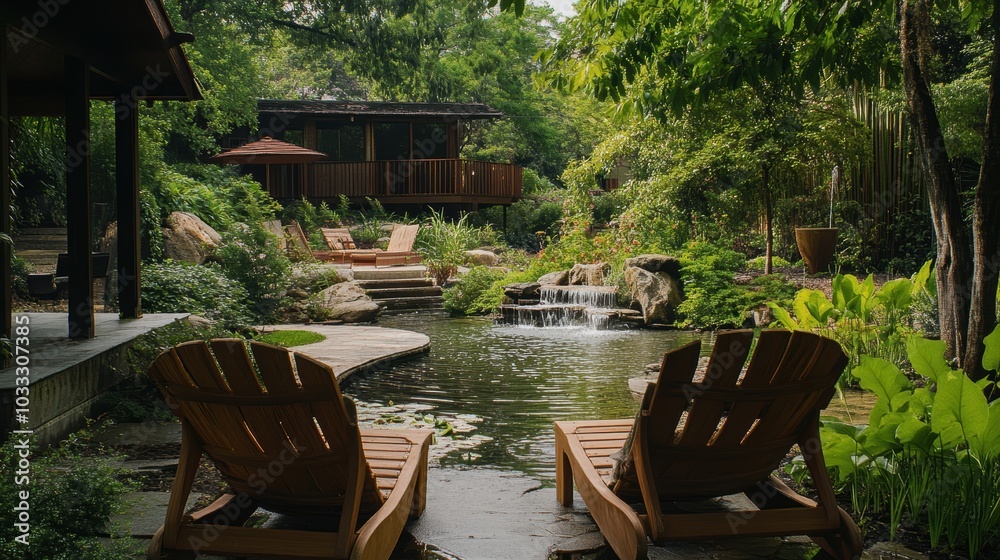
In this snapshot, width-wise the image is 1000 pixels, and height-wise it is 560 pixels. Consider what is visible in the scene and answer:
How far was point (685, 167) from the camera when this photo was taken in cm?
1319

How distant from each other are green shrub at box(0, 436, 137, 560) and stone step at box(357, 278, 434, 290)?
40.9ft

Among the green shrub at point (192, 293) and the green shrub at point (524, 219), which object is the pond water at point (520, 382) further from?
the green shrub at point (524, 219)

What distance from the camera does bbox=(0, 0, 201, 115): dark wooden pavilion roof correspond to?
551cm

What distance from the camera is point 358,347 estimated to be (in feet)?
30.0

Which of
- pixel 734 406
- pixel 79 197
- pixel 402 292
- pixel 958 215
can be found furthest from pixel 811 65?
pixel 402 292

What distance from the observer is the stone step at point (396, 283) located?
15938 mm

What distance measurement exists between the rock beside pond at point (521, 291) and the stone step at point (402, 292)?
6.76ft

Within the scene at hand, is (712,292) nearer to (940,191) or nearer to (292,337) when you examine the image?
(292,337)

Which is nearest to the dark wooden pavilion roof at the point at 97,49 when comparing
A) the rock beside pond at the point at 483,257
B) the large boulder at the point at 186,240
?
the large boulder at the point at 186,240

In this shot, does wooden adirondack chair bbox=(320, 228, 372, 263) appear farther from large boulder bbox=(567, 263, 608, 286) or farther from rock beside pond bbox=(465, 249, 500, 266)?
large boulder bbox=(567, 263, 608, 286)

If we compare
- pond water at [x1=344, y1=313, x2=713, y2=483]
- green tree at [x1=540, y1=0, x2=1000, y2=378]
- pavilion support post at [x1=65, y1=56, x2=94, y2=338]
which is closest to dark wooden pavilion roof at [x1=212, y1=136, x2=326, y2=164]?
pond water at [x1=344, y1=313, x2=713, y2=483]

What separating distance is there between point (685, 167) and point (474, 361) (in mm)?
5645

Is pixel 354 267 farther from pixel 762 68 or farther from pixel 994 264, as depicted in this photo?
pixel 994 264

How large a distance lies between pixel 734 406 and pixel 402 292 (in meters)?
13.3
